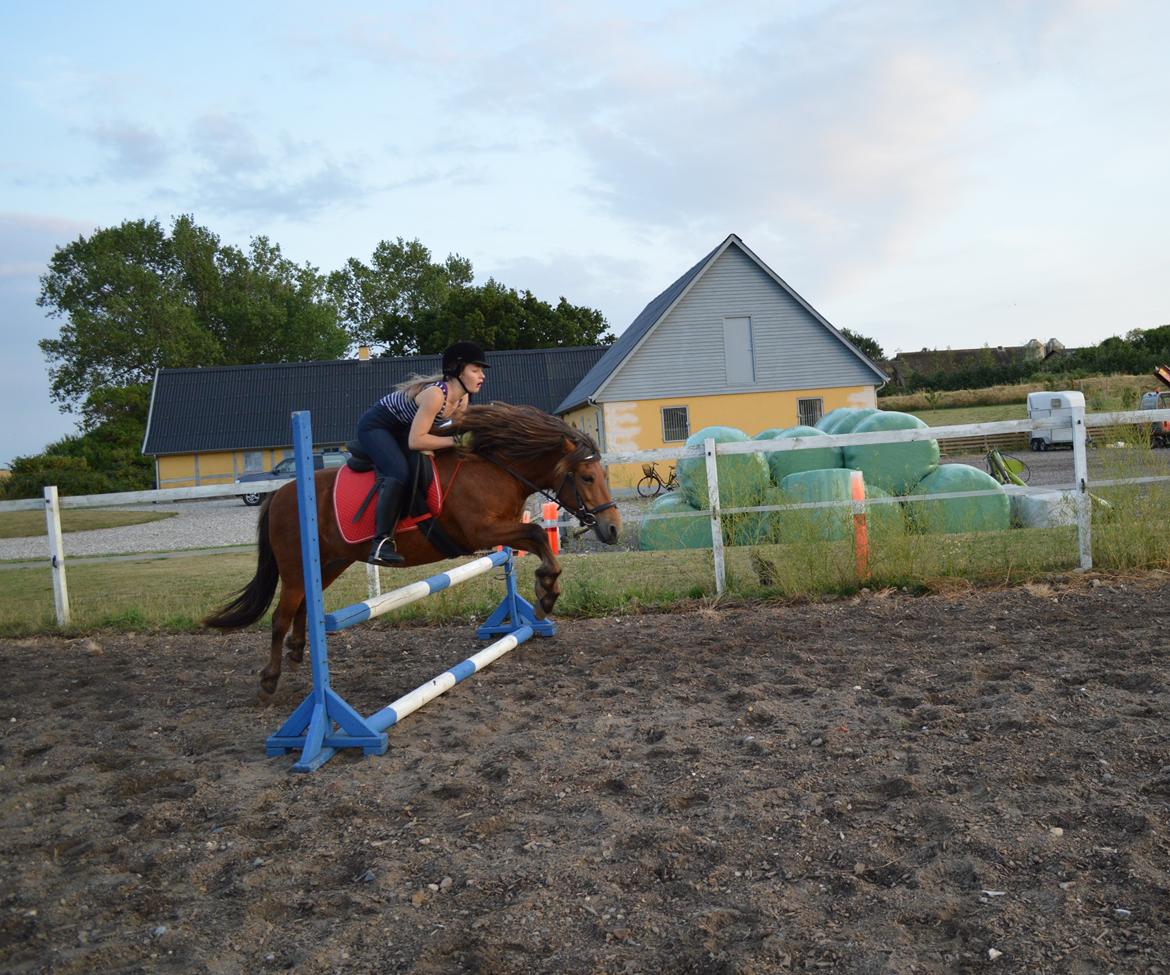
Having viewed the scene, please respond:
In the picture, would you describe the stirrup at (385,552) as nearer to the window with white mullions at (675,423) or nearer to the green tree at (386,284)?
the window with white mullions at (675,423)

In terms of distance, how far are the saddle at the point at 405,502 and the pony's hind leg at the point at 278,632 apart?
2.01ft

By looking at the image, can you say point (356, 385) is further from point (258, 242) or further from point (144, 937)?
point (144, 937)

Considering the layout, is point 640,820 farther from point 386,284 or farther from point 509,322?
point 386,284

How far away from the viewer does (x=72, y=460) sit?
3997 centimetres

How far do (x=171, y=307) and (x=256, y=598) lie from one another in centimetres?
5873

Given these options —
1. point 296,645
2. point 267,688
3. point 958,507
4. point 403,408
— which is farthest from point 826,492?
point 267,688

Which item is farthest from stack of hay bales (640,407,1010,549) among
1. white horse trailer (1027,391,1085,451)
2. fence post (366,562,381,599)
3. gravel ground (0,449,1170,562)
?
white horse trailer (1027,391,1085,451)

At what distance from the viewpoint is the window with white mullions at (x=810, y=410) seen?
32.3 m

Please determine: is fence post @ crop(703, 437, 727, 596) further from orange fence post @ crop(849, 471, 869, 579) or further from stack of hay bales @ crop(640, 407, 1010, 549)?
orange fence post @ crop(849, 471, 869, 579)

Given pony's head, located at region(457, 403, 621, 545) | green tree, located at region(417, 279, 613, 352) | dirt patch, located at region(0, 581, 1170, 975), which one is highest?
green tree, located at region(417, 279, 613, 352)

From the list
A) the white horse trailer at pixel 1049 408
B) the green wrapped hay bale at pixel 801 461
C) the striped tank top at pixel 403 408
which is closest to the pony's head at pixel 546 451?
the striped tank top at pixel 403 408

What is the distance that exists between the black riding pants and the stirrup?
0.37 metres

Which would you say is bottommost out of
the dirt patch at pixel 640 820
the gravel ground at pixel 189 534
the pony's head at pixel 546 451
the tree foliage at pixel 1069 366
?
the dirt patch at pixel 640 820

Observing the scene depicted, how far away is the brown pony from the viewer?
5824 mm
